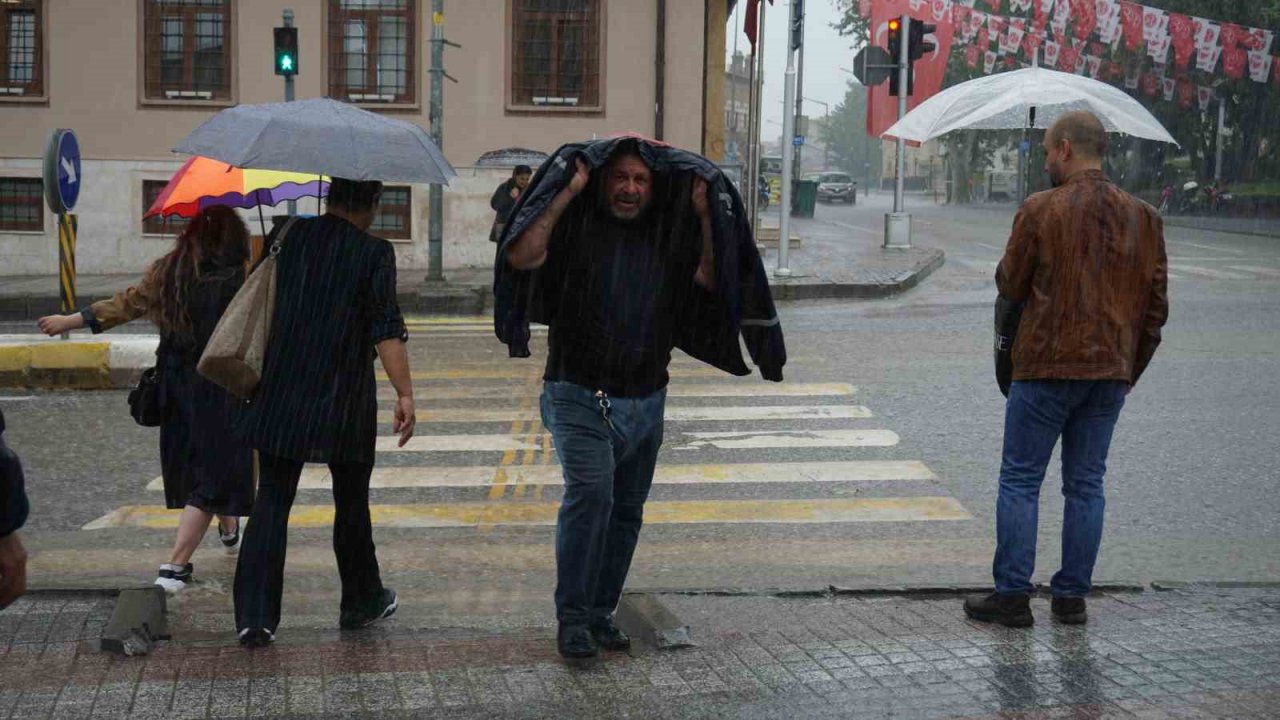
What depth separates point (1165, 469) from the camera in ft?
28.8

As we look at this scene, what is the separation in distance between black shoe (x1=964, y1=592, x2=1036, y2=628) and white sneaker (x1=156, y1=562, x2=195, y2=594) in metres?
3.15

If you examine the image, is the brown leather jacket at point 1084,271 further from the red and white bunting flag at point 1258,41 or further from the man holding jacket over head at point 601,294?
the red and white bunting flag at point 1258,41

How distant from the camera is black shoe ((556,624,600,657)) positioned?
5.06 meters

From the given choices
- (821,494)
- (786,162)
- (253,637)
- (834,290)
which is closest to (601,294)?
(253,637)

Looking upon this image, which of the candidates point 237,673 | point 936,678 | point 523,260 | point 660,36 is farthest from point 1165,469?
point 660,36

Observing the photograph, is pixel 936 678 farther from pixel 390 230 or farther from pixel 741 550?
pixel 390 230

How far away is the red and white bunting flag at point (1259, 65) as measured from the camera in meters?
42.0

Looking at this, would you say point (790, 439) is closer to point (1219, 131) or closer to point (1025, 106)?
point (1025, 106)

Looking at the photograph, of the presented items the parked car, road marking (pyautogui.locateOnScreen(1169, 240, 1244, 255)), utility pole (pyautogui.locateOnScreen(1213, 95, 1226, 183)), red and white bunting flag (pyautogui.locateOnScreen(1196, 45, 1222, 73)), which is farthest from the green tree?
road marking (pyautogui.locateOnScreen(1169, 240, 1244, 255))

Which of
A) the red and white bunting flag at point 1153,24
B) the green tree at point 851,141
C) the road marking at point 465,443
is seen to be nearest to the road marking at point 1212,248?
the red and white bunting flag at point 1153,24

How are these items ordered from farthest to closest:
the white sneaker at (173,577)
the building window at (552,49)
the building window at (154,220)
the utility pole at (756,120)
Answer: the building window at (552,49), the building window at (154,220), the utility pole at (756,120), the white sneaker at (173,577)

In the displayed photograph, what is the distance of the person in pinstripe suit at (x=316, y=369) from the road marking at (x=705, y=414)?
4931 millimetres

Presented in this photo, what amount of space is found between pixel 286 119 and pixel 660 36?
18681mm

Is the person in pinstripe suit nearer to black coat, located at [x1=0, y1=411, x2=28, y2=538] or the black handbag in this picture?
the black handbag
